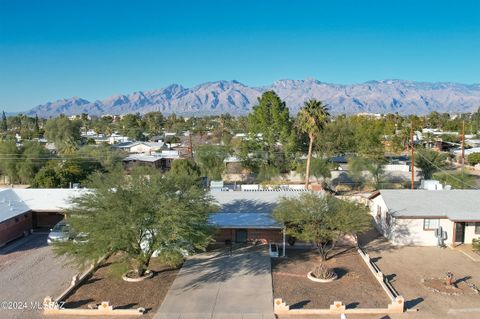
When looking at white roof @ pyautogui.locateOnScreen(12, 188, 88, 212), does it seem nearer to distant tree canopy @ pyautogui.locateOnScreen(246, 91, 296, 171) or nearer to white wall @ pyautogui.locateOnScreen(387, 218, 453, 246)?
white wall @ pyautogui.locateOnScreen(387, 218, 453, 246)

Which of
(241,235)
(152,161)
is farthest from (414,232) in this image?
(152,161)

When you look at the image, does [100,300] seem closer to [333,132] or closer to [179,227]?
[179,227]

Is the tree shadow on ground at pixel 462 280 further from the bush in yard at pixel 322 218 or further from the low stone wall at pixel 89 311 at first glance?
the low stone wall at pixel 89 311

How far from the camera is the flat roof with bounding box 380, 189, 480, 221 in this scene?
2609 centimetres

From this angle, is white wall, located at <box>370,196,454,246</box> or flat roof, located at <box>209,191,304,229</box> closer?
flat roof, located at <box>209,191,304,229</box>

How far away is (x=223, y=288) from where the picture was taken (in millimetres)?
20078

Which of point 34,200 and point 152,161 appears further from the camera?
point 152,161

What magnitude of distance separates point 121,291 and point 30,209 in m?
13.7

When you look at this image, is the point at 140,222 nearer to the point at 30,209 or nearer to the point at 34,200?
the point at 30,209

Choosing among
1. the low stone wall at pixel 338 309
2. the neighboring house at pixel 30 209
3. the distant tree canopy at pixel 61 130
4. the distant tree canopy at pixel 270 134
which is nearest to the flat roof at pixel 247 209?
the low stone wall at pixel 338 309

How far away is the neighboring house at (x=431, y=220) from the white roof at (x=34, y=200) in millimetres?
21707

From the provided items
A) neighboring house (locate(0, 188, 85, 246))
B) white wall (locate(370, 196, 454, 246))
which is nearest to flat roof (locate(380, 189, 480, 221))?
white wall (locate(370, 196, 454, 246))

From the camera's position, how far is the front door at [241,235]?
26594mm

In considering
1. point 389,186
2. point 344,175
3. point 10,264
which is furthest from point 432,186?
point 10,264
